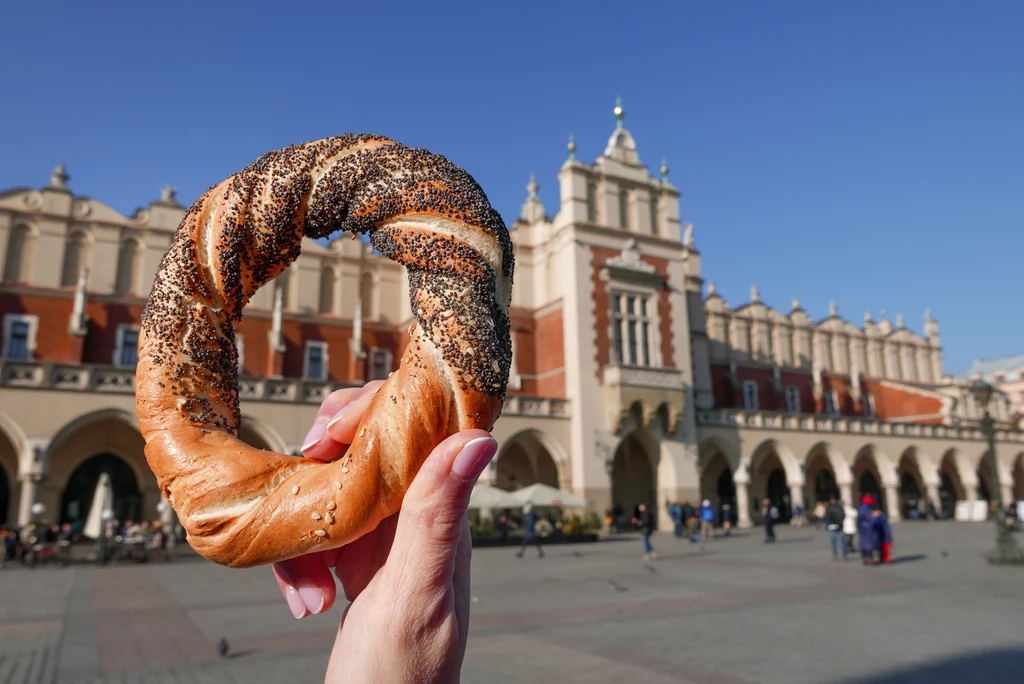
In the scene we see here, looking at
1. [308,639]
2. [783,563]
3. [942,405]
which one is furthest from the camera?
[942,405]

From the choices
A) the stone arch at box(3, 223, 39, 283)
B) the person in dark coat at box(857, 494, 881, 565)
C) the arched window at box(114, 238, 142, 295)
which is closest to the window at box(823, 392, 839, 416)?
the person in dark coat at box(857, 494, 881, 565)

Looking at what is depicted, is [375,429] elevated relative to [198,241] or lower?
lower

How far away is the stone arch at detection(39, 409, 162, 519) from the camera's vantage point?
21.1 meters

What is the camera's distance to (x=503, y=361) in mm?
1712

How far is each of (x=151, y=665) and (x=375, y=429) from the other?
18.9ft

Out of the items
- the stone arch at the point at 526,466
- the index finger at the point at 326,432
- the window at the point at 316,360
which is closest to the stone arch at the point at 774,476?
the stone arch at the point at 526,466

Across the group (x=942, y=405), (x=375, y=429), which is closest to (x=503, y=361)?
(x=375, y=429)

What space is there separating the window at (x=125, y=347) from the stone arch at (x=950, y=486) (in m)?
36.1

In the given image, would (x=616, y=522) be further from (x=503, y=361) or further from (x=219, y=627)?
(x=503, y=361)

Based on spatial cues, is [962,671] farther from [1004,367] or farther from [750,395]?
[1004,367]

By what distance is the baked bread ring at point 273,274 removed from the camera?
5.37 feet

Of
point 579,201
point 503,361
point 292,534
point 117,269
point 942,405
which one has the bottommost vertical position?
point 292,534

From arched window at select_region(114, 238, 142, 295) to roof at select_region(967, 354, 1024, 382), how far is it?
77.6m

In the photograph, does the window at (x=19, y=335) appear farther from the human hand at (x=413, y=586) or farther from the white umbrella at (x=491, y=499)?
the human hand at (x=413, y=586)
